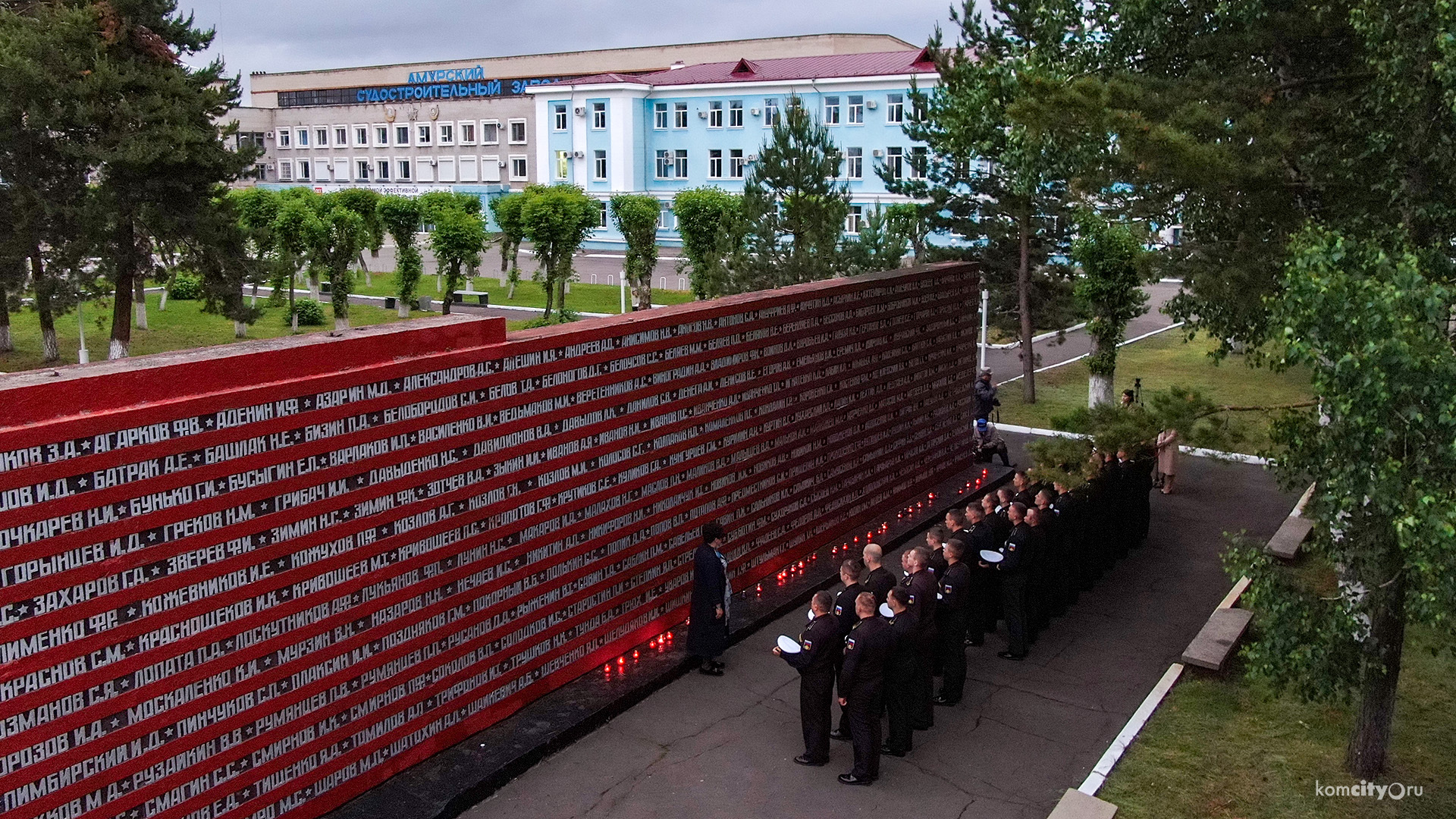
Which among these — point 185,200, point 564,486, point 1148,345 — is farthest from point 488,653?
point 1148,345

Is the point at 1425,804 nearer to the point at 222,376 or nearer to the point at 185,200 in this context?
the point at 222,376

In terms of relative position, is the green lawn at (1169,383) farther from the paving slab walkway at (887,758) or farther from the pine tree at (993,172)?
the paving slab walkway at (887,758)

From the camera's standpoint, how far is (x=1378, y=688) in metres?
8.72

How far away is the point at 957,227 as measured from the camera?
2580cm

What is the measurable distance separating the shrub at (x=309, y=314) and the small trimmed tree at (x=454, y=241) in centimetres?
424

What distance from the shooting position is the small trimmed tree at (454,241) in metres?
35.0

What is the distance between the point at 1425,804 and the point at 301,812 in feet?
25.9

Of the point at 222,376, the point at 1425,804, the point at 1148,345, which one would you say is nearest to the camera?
the point at 222,376

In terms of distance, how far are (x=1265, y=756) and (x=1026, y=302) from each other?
16.9 meters

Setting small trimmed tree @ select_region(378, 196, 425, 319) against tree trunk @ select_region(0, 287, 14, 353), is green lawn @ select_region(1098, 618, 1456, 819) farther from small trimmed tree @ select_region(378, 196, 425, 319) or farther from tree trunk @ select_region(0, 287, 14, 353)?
small trimmed tree @ select_region(378, 196, 425, 319)

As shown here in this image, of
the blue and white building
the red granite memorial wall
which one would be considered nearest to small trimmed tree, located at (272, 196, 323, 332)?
the blue and white building

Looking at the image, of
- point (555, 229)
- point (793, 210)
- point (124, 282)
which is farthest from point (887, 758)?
A: point (555, 229)

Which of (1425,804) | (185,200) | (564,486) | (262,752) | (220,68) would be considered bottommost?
(1425,804)

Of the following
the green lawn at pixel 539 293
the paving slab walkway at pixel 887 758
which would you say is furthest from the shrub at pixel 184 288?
the paving slab walkway at pixel 887 758
